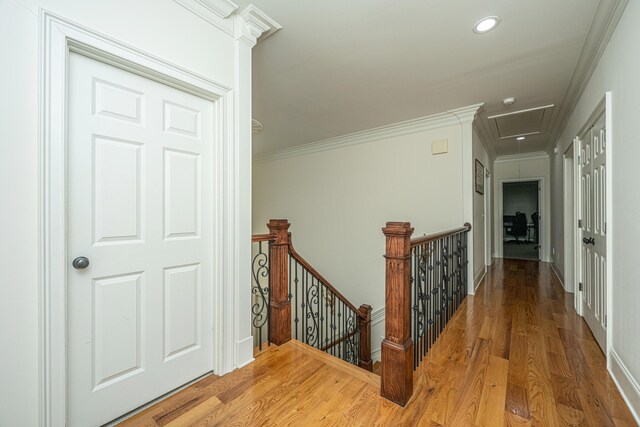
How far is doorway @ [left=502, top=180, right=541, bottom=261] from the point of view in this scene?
8209mm

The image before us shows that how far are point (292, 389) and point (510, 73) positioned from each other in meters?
3.21

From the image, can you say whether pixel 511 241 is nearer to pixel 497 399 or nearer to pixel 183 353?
pixel 497 399

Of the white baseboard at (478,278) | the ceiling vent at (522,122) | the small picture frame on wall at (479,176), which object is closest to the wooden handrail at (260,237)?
the white baseboard at (478,278)

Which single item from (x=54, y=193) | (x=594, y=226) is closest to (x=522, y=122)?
(x=594, y=226)

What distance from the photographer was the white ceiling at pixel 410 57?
5.85 feet

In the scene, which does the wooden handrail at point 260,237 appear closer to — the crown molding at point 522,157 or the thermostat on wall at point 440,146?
the thermostat on wall at point 440,146

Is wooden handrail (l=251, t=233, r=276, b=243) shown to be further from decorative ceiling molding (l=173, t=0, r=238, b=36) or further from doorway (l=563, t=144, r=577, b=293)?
doorway (l=563, t=144, r=577, b=293)

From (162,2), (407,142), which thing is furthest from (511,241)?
(162,2)

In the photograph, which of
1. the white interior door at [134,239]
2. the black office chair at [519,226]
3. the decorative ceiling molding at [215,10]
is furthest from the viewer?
the black office chair at [519,226]

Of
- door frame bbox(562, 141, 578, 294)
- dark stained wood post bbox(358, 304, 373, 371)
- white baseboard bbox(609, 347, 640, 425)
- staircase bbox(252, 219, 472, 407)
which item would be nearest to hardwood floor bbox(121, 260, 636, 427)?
white baseboard bbox(609, 347, 640, 425)

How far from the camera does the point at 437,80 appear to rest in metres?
2.68

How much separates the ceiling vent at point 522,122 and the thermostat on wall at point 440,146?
76cm

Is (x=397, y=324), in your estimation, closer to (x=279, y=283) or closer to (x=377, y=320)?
(x=279, y=283)

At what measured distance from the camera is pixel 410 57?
2.29 metres
